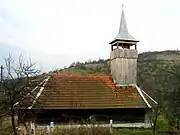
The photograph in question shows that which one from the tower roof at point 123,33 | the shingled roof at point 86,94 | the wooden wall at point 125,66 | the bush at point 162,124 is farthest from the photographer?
the tower roof at point 123,33

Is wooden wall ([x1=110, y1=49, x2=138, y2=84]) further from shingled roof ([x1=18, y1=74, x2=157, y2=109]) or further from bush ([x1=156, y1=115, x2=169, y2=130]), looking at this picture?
bush ([x1=156, y1=115, x2=169, y2=130])

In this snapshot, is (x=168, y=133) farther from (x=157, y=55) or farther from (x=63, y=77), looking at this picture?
(x=157, y=55)

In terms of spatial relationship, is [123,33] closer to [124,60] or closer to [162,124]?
[124,60]

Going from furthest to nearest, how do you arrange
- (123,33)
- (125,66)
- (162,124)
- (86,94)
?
(123,33) → (125,66) → (86,94) → (162,124)

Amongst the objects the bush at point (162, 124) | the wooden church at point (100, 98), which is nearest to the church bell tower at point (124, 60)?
the wooden church at point (100, 98)

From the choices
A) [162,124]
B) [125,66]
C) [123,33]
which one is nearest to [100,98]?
[125,66]

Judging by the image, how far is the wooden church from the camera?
27.5m

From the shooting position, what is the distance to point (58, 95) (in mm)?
28469

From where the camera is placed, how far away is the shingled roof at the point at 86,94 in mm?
27703

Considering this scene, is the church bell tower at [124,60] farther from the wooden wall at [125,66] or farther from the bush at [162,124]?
the bush at [162,124]

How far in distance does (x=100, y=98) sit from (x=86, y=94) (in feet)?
4.08

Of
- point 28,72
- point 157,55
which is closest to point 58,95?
point 28,72

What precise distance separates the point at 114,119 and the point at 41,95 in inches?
252

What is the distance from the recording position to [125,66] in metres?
31.6
